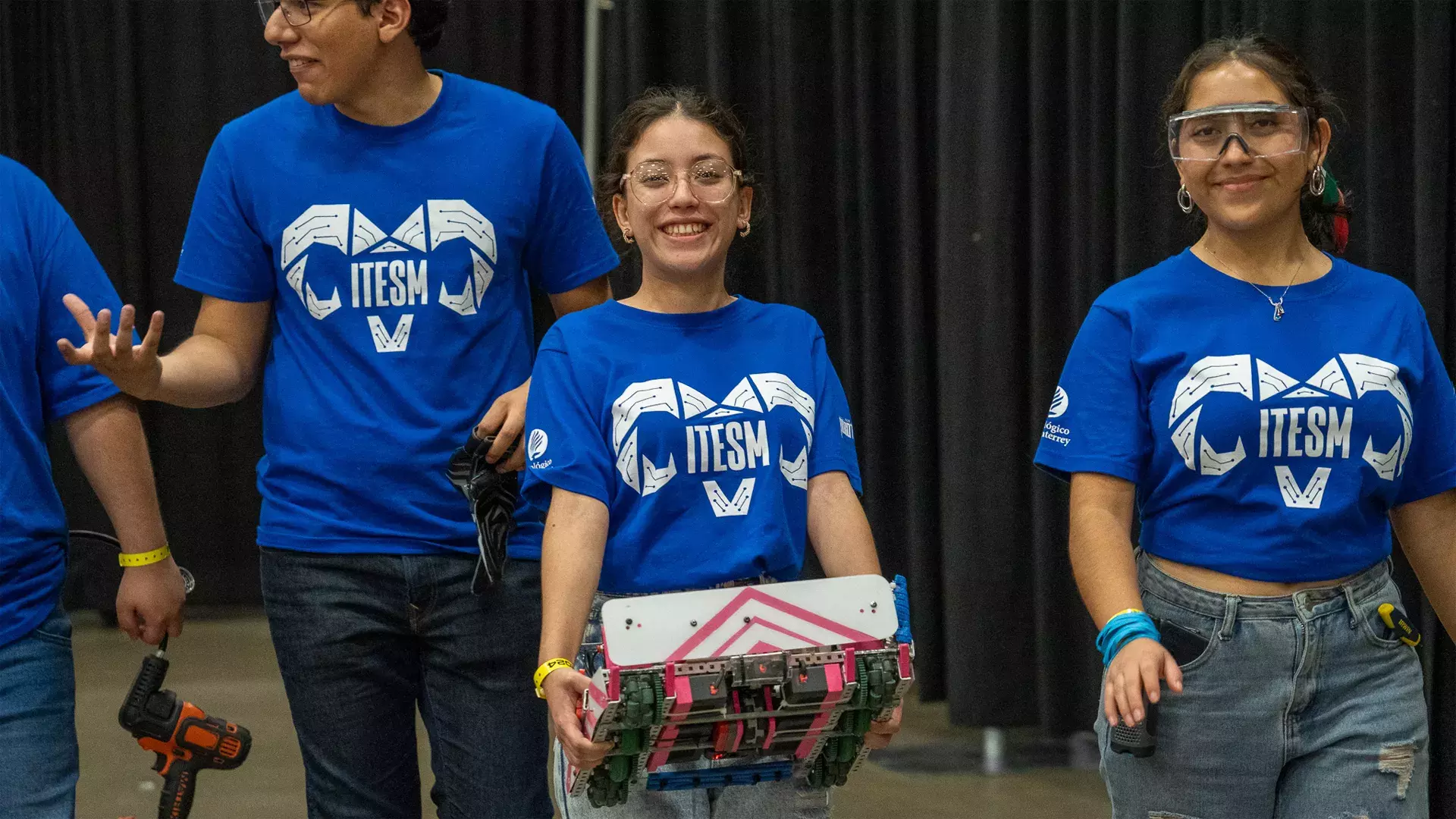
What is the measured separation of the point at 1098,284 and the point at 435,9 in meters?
2.06

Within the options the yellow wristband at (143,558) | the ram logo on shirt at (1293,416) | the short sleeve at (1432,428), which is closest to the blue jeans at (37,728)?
the yellow wristband at (143,558)

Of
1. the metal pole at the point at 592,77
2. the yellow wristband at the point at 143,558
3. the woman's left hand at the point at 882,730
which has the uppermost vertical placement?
the metal pole at the point at 592,77

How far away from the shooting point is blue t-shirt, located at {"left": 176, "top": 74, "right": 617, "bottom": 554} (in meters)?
1.96

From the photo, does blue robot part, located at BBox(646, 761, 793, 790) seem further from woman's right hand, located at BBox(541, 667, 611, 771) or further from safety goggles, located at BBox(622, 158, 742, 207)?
safety goggles, located at BBox(622, 158, 742, 207)

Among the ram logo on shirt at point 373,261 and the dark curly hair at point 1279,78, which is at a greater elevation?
the dark curly hair at point 1279,78

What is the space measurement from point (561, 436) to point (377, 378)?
36cm

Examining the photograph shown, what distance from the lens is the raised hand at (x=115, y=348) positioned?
1750 mm

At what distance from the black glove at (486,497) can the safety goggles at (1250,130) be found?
91 centimetres

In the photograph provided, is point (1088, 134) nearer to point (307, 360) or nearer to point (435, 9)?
point (435, 9)

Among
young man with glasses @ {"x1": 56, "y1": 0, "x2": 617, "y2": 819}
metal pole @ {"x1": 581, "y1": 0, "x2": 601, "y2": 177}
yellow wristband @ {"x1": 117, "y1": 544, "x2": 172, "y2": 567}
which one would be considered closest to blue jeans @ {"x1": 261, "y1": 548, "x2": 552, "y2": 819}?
young man with glasses @ {"x1": 56, "y1": 0, "x2": 617, "y2": 819}

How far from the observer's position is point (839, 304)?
433cm

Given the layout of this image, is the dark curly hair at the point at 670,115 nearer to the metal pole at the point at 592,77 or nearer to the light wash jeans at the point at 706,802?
the light wash jeans at the point at 706,802

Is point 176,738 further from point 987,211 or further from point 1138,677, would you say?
point 987,211

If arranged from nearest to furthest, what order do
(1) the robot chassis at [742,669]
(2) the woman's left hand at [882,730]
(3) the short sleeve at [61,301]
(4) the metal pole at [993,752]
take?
(1) the robot chassis at [742,669]
(2) the woman's left hand at [882,730]
(3) the short sleeve at [61,301]
(4) the metal pole at [993,752]
